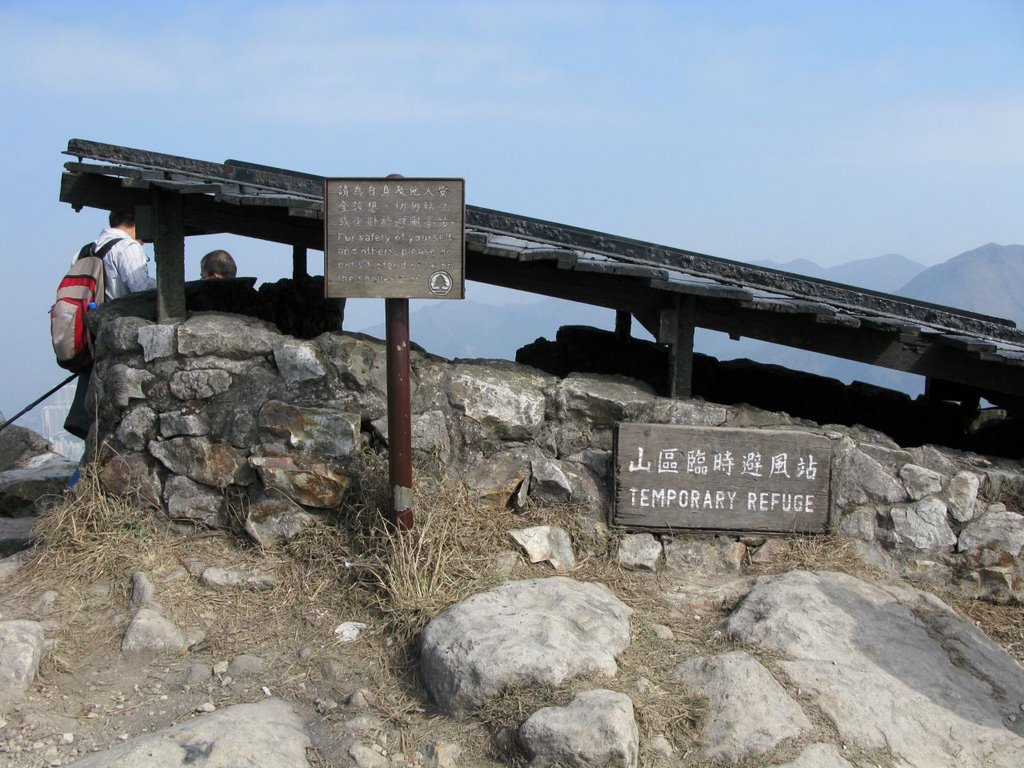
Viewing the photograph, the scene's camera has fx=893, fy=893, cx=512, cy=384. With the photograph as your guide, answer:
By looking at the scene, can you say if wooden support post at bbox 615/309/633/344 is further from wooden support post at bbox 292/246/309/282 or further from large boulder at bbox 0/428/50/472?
large boulder at bbox 0/428/50/472

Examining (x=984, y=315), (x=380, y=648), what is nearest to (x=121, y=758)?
(x=380, y=648)

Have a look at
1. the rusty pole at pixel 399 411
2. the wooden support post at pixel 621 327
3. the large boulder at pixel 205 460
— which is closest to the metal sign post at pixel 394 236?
the rusty pole at pixel 399 411

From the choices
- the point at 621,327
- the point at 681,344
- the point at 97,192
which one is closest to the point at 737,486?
the point at 681,344

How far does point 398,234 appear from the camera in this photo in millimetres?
4543

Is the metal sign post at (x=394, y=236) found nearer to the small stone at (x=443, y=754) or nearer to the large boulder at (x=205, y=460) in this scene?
the large boulder at (x=205, y=460)

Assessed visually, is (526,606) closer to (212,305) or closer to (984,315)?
(212,305)

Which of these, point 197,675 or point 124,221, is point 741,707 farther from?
point 124,221

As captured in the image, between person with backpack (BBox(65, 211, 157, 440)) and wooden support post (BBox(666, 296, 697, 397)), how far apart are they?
350cm

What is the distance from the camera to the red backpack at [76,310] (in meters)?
5.96

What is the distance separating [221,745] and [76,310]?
11.4 feet

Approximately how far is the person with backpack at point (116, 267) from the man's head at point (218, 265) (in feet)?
1.58

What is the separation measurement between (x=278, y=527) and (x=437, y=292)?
5.81 feet

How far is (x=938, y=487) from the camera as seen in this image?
17.1ft

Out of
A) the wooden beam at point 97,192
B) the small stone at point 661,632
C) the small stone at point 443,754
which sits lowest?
the small stone at point 443,754
